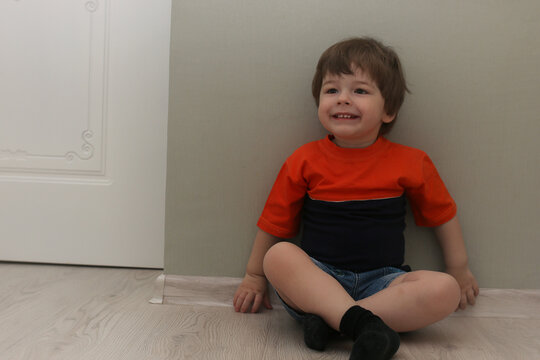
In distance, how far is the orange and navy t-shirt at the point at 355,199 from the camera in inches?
39.2

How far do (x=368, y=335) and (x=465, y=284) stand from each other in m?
0.42

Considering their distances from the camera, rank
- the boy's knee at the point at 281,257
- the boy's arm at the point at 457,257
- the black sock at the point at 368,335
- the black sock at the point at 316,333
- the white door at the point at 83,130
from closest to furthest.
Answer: the black sock at the point at 368,335 < the black sock at the point at 316,333 < the boy's knee at the point at 281,257 < the boy's arm at the point at 457,257 < the white door at the point at 83,130

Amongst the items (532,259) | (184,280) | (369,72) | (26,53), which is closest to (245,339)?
(184,280)

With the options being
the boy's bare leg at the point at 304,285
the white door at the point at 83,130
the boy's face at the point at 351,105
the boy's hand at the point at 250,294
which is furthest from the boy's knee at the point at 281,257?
the white door at the point at 83,130

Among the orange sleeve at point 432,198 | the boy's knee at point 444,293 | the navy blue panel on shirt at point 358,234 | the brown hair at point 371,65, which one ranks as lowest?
the boy's knee at point 444,293

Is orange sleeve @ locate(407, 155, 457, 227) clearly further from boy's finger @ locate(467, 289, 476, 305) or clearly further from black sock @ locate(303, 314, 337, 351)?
black sock @ locate(303, 314, 337, 351)

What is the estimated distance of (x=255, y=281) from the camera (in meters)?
1.07

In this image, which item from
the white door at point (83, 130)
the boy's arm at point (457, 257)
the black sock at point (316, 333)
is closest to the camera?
the black sock at point (316, 333)

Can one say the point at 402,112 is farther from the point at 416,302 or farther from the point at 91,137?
the point at 91,137

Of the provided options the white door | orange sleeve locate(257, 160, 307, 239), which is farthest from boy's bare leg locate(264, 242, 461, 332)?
the white door

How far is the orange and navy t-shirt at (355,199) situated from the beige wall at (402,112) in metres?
0.06

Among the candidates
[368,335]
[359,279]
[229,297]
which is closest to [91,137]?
[229,297]

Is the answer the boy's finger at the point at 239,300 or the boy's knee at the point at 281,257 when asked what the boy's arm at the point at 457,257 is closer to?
the boy's knee at the point at 281,257

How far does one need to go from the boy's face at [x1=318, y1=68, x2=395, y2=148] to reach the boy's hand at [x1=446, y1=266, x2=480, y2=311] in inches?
14.7
